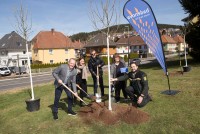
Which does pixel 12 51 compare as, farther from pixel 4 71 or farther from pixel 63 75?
pixel 63 75

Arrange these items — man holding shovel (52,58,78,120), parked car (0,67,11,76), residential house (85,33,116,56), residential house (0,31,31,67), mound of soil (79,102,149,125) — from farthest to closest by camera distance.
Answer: residential house (85,33,116,56) → residential house (0,31,31,67) → parked car (0,67,11,76) → man holding shovel (52,58,78,120) → mound of soil (79,102,149,125)

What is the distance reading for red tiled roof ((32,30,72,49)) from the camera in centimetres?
5705

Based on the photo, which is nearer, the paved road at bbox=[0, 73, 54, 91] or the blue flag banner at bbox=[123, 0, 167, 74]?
the blue flag banner at bbox=[123, 0, 167, 74]

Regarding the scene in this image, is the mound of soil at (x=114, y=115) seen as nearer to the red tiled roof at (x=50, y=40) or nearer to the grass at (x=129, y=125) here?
the grass at (x=129, y=125)

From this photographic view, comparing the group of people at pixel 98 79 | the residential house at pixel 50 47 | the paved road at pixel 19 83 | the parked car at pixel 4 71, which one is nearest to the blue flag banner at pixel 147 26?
the group of people at pixel 98 79

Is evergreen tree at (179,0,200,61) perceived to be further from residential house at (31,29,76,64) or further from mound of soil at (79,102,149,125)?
residential house at (31,29,76,64)

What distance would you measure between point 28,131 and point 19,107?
342 cm

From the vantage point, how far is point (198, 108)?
7.37 meters

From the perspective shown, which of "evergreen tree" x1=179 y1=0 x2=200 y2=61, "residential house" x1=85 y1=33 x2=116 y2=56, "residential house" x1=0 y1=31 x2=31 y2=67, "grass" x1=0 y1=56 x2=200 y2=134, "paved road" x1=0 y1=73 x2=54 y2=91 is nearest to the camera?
"grass" x1=0 y1=56 x2=200 y2=134

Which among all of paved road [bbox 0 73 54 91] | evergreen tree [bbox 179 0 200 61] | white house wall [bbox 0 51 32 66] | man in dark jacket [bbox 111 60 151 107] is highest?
evergreen tree [bbox 179 0 200 61]

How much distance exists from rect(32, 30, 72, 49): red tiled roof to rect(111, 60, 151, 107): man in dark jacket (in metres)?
50.9

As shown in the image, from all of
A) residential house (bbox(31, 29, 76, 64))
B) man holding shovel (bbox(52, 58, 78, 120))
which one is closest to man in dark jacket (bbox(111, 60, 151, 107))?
man holding shovel (bbox(52, 58, 78, 120))

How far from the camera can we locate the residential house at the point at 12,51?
188 ft

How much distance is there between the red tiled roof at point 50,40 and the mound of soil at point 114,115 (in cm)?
5114
